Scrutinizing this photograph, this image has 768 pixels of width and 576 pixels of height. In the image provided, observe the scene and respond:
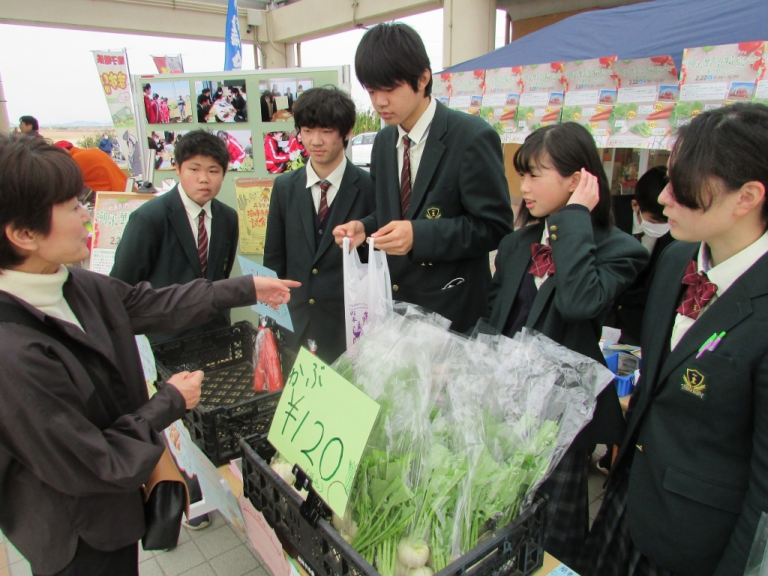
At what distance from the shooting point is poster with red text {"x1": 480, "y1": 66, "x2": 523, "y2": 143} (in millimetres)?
3781

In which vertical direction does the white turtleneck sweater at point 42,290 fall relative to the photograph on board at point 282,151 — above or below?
below

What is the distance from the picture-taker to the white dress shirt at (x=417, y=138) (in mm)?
1792

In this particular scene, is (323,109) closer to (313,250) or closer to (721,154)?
(313,250)

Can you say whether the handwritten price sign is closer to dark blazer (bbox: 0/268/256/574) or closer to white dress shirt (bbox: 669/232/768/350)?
dark blazer (bbox: 0/268/256/574)

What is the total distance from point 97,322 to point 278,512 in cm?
→ 64

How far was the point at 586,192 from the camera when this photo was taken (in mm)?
1446

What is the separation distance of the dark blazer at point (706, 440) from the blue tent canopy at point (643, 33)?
7.30 feet

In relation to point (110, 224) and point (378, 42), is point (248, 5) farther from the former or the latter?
point (378, 42)

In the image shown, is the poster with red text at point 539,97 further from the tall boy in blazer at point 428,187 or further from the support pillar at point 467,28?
the support pillar at point 467,28

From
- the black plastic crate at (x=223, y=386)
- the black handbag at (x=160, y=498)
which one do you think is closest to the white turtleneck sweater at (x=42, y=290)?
the black handbag at (x=160, y=498)

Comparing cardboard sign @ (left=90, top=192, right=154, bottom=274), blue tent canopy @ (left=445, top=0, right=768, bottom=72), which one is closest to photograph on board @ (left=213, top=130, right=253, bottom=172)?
cardboard sign @ (left=90, top=192, right=154, bottom=274)

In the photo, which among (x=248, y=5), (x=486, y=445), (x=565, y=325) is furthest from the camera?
(x=248, y=5)

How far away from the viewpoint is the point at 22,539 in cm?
108

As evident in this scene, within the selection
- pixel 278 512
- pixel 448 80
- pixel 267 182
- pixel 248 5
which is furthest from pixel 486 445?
pixel 248 5
